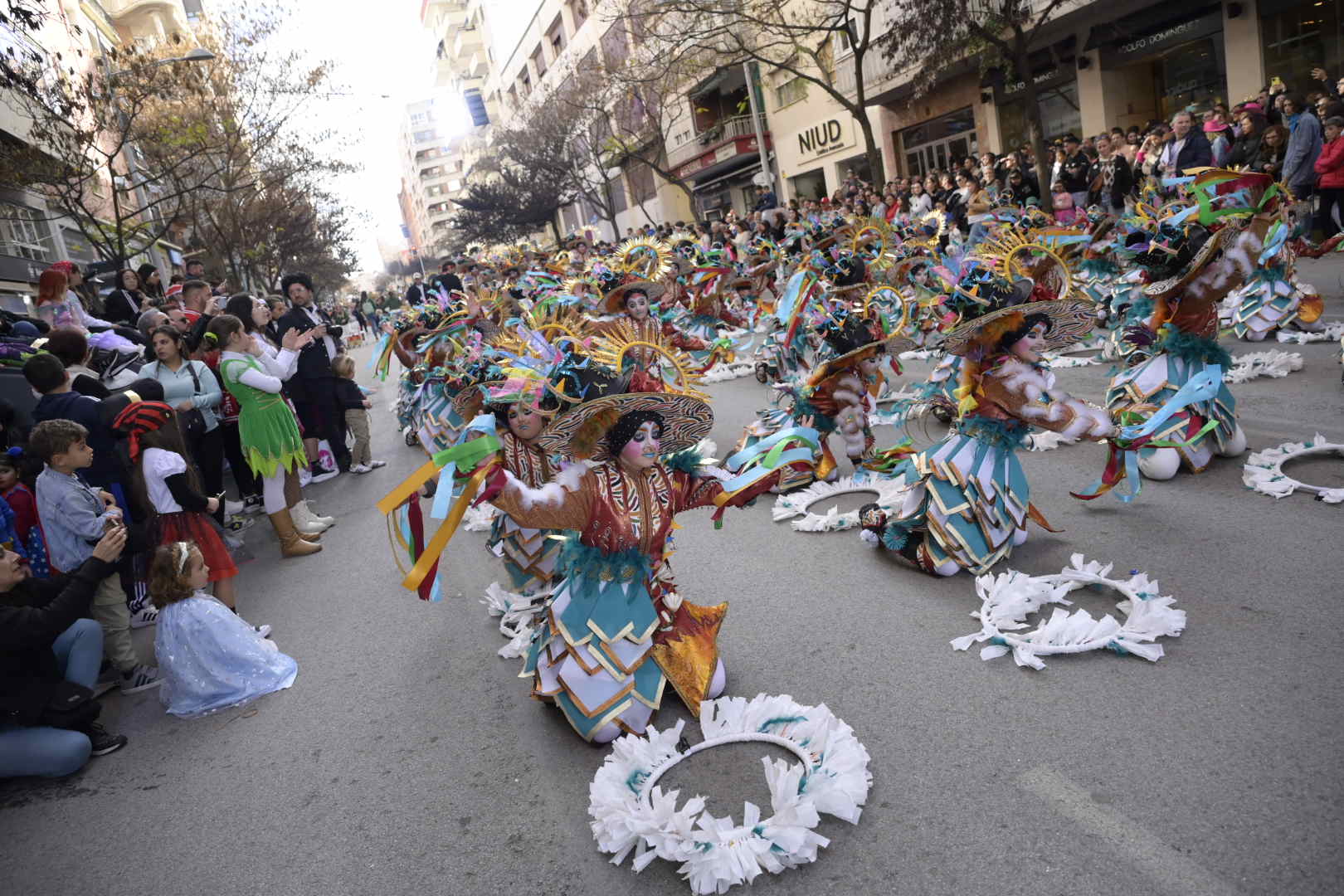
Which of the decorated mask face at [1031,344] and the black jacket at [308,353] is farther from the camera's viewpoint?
the black jacket at [308,353]

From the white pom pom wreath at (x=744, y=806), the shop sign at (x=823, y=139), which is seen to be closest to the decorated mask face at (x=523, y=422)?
the white pom pom wreath at (x=744, y=806)

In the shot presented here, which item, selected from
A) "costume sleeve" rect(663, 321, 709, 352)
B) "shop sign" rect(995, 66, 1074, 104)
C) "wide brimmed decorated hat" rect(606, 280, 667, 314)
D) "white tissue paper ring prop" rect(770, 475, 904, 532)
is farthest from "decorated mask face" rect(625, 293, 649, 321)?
"shop sign" rect(995, 66, 1074, 104)

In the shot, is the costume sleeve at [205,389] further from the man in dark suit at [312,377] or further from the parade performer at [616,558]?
the parade performer at [616,558]

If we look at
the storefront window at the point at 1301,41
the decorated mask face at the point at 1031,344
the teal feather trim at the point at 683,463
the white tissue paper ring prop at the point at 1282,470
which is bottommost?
the white tissue paper ring prop at the point at 1282,470

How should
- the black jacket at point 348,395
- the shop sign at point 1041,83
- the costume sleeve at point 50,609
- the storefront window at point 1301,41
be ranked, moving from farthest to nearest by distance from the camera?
the shop sign at point 1041,83, the storefront window at point 1301,41, the black jacket at point 348,395, the costume sleeve at point 50,609

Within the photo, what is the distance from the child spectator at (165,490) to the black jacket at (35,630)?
1004 millimetres

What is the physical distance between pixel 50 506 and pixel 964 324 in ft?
15.4

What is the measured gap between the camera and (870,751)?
3189 mm

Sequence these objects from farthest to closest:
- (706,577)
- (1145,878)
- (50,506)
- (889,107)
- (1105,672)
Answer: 1. (889,107)
2. (706,577)
3. (50,506)
4. (1105,672)
5. (1145,878)

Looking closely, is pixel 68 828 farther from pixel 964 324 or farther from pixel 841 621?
pixel 964 324

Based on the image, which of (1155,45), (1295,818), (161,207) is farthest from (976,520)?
(161,207)

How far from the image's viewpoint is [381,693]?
4.41 m

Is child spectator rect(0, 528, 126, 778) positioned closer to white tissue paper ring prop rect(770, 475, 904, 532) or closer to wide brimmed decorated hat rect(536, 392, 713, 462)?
wide brimmed decorated hat rect(536, 392, 713, 462)

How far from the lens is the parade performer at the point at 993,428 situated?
418 centimetres
